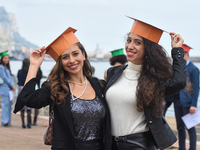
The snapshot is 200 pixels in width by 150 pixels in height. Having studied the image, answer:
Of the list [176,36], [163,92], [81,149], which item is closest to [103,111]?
[81,149]

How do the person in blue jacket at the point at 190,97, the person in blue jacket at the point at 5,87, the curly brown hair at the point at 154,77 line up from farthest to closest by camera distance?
1. the person in blue jacket at the point at 5,87
2. the person in blue jacket at the point at 190,97
3. the curly brown hair at the point at 154,77

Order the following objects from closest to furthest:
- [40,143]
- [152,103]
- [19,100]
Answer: [19,100] → [152,103] → [40,143]

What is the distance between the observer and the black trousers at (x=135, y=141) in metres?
2.50

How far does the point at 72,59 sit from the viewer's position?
2.60m

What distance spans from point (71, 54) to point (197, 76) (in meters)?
2.75

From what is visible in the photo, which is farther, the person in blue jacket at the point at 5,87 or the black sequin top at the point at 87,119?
the person in blue jacket at the point at 5,87

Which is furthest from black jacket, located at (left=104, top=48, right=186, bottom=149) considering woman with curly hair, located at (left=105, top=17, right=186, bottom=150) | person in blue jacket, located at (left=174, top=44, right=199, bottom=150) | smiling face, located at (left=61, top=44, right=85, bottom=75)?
person in blue jacket, located at (left=174, top=44, right=199, bottom=150)

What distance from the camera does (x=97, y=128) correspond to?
2.52 m

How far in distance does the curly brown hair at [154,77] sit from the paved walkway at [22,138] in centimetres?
318

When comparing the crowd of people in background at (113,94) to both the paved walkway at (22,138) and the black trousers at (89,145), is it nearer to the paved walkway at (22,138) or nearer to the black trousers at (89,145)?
the black trousers at (89,145)

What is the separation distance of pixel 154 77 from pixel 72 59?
0.73 metres

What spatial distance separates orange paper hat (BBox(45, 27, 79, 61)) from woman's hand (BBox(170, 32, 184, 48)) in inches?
33.3

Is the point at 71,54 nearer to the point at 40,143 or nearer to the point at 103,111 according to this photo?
the point at 103,111

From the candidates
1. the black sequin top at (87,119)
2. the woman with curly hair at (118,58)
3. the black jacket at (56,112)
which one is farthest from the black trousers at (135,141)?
the woman with curly hair at (118,58)
